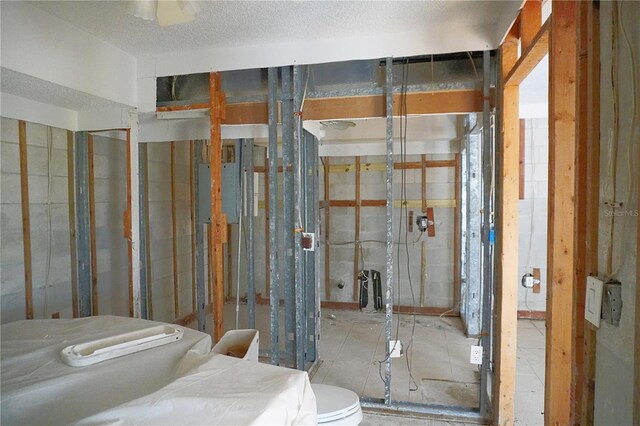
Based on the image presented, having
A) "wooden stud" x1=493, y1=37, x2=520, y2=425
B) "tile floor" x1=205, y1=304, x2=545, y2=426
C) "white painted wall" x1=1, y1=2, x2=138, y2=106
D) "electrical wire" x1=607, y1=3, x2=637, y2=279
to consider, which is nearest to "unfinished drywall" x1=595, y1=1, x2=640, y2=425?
"electrical wire" x1=607, y1=3, x2=637, y2=279

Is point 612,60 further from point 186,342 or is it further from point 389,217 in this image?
point 186,342

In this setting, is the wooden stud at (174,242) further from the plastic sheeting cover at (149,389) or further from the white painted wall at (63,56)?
the plastic sheeting cover at (149,389)

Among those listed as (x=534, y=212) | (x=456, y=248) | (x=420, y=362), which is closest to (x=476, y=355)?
(x=420, y=362)

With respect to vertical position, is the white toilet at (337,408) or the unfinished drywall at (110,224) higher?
the unfinished drywall at (110,224)

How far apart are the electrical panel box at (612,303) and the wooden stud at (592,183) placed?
10cm

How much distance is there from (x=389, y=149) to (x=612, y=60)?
1.55 m

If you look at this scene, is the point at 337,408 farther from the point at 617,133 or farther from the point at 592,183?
the point at 617,133

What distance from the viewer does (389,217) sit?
251cm

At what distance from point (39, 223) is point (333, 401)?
2.67 metres

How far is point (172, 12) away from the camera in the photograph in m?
1.54

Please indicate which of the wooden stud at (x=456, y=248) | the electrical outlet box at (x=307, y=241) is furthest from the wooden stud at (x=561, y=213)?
the wooden stud at (x=456, y=248)

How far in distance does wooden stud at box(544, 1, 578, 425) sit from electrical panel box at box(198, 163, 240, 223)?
230 cm

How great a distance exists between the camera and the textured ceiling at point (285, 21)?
2143 millimetres

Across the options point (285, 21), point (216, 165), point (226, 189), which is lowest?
point (226, 189)
